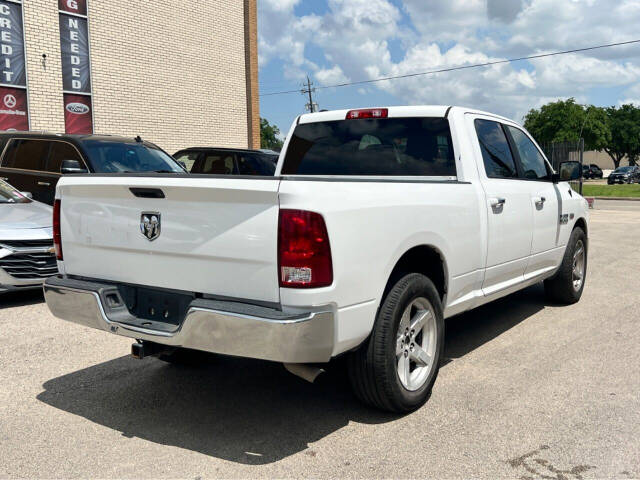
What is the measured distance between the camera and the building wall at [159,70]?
14.6 metres

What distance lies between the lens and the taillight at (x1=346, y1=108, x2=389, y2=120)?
5065 mm

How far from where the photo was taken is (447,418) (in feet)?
12.8

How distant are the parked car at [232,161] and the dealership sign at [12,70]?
14.4 feet

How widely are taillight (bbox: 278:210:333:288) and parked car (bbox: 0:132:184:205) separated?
6.16 m

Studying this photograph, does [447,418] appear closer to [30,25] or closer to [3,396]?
[3,396]

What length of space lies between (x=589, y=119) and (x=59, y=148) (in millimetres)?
73047

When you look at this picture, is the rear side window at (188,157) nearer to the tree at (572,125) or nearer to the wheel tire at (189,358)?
the wheel tire at (189,358)

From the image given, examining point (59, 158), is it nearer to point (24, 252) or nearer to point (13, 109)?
point (24, 252)

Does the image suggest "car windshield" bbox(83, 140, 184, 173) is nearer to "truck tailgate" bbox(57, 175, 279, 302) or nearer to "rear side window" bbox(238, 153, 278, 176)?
"rear side window" bbox(238, 153, 278, 176)

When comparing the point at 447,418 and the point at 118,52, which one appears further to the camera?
the point at 118,52

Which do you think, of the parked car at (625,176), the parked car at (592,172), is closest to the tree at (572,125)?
the parked car at (592,172)

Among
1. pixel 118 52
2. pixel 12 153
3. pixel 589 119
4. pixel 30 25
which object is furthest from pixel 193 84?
pixel 589 119

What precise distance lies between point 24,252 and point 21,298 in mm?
830

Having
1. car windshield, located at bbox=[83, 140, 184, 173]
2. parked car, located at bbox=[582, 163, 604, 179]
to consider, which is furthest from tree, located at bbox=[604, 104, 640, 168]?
car windshield, located at bbox=[83, 140, 184, 173]
